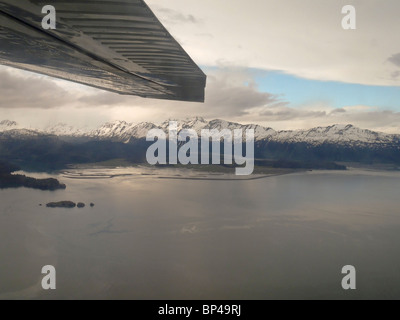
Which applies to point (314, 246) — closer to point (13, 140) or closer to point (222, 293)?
point (222, 293)

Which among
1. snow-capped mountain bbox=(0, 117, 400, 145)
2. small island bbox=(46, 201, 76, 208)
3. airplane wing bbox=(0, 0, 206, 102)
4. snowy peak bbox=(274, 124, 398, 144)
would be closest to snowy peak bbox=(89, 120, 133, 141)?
snow-capped mountain bbox=(0, 117, 400, 145)

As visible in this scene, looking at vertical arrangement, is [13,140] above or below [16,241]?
above

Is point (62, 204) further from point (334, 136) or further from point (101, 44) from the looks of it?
point (334, 136)

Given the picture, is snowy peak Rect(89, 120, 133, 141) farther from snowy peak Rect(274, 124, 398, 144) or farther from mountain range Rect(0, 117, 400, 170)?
snowy peak Rect(274, 124, 398, 144)

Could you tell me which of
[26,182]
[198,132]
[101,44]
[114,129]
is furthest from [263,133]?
[101,44]
